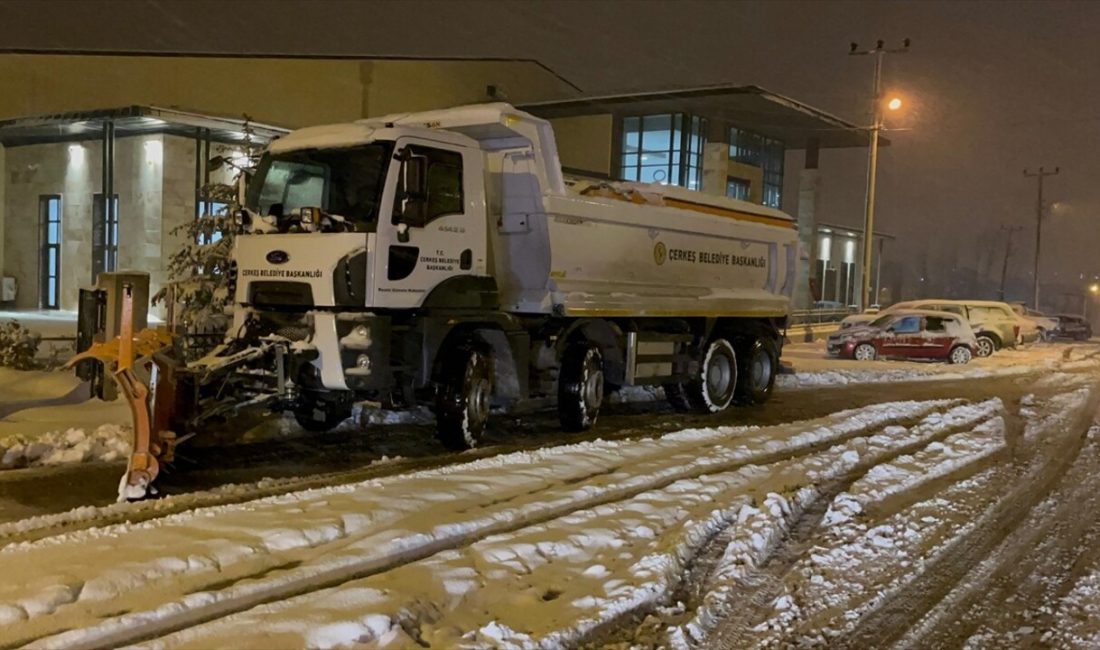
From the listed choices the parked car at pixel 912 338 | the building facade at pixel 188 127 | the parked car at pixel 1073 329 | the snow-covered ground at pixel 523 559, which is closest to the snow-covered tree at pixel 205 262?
the building facade at pixel 188 127

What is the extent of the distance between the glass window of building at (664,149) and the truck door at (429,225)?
29520 millimetres

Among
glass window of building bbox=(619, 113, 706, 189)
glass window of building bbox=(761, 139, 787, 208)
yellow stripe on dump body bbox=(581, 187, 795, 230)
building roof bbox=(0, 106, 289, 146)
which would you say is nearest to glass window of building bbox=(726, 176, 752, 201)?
glass window of building bbox=(619, 113, 706, 189)

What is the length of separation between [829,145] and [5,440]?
4286 cm

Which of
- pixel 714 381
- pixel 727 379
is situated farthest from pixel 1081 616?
pixel 727 379

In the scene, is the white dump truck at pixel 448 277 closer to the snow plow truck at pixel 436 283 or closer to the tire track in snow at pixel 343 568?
the snow plow truck at pixel 436 283

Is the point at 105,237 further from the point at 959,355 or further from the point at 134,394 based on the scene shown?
the point at 959,355

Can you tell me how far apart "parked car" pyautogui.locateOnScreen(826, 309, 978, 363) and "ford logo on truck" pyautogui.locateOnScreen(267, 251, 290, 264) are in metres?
19.3

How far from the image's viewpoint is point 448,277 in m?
9.61

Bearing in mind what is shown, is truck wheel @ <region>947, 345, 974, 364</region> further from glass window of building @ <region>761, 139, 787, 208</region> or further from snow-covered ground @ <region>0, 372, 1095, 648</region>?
glass window of building @ <region>761, 139, 787, 208</region>

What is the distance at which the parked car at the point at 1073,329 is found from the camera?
137 ft

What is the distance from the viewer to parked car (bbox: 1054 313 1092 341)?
41688 millimetres

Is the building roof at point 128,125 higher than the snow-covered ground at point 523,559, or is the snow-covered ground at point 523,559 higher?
the building roof at point 128,125

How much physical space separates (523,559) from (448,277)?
13.9 ft

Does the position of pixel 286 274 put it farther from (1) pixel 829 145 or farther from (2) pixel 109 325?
(1) pixel 829 145
